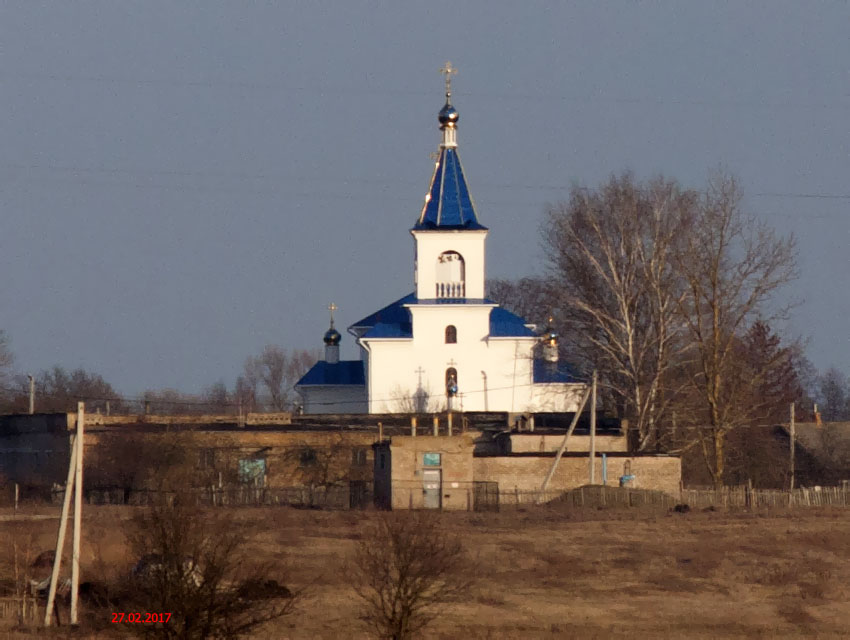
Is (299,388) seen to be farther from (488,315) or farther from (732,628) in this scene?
(732,628)

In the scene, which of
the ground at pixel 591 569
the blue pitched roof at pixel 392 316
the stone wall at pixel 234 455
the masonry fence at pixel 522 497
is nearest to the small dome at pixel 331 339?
the blue pitched roof at pixel 392 316

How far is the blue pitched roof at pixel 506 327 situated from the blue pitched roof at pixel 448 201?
3.37 m

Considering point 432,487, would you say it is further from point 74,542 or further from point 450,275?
point 450,275

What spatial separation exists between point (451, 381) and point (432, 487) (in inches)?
718

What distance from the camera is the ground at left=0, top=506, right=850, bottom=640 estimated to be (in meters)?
24.9

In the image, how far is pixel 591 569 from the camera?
29312 mm

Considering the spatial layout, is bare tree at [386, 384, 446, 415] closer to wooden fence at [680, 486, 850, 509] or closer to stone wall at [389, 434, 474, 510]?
wooden fence at [680, 486, 850, 509]

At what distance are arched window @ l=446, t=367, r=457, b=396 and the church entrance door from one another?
17.1 meters

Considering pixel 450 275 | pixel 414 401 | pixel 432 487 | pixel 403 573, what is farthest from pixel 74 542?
pixel 450 275

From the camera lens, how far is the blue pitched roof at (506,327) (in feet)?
190

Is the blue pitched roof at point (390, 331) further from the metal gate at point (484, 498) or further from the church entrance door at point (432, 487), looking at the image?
the church entrance door at point (432, 487)

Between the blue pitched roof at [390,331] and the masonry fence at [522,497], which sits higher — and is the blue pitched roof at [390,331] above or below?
above

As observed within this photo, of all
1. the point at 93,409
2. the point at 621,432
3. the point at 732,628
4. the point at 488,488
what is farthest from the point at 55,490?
the point at 93,409

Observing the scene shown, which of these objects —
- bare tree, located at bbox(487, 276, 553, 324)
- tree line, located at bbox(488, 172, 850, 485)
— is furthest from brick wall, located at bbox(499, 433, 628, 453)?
bare tree, located at bbox(487, 276, 553, 324)
